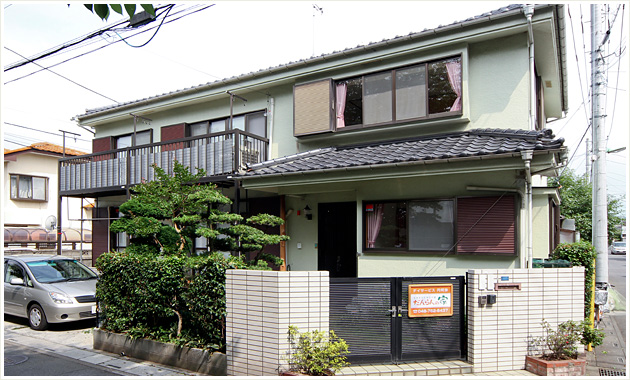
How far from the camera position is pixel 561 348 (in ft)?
18.5

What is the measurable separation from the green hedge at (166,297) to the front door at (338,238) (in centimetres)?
409

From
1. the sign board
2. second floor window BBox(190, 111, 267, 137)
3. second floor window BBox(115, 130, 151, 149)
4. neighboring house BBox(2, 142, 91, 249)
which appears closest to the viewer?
the sign board

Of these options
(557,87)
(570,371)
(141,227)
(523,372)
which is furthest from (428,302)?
(557,87)

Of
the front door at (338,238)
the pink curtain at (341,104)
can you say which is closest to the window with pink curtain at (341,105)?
the pink curtain at (341,104)

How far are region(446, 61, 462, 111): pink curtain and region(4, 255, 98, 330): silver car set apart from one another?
8855mm

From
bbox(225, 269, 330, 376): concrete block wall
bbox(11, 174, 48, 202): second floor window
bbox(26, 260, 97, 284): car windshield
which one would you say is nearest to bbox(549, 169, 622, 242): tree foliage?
bbox(225, 269, 330, 376): concrete block wall

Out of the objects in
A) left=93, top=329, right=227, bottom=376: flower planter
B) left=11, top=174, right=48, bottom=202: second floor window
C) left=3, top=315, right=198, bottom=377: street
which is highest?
left=11, top=174, right=48, bottom=202: second floor window

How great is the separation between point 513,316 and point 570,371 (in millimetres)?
919

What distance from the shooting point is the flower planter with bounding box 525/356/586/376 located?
17.7ft

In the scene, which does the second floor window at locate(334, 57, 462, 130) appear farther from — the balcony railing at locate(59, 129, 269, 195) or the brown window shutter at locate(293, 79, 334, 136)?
the balcony railing at locate(59, 129, 269, 195)

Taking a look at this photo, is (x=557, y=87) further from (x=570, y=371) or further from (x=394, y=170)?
(x=570, y=371)

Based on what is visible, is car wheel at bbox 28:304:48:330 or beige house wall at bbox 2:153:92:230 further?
beige house wall at bbox 2:153:92:230

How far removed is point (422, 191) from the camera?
8398 mm

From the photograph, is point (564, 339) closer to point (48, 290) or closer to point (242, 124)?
point (242, 124)
